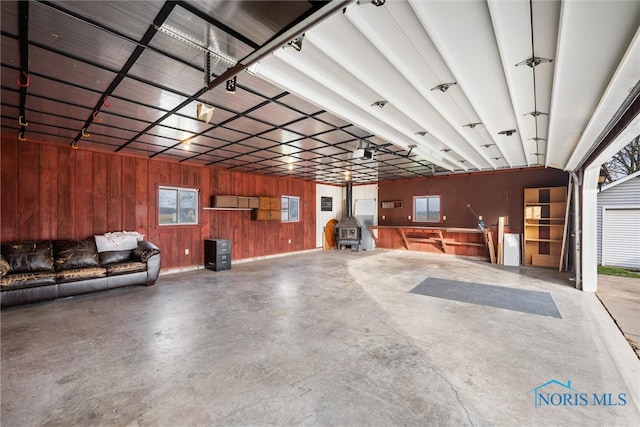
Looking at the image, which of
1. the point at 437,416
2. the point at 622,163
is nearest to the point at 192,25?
the point at 437,416

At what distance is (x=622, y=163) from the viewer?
30.9 ft

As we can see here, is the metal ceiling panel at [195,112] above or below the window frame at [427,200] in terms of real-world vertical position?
above

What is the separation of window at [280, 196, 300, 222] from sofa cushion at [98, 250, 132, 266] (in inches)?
184

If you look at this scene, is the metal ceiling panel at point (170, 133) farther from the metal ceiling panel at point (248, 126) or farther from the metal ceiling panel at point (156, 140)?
the metal ceiling panel at point (248, 126)

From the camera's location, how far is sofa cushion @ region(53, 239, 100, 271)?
15.1 feet

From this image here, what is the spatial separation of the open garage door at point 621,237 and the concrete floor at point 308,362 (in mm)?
4242

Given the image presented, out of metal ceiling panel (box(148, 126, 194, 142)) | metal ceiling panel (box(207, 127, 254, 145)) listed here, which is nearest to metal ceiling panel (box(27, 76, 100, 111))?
metal ceiling panel (box(148, 126, 194, 142))

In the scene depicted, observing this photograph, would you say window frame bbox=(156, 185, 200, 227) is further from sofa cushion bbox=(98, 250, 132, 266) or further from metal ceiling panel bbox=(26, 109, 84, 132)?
metal ceiling panel bbox=(26, 109, 84, 132)

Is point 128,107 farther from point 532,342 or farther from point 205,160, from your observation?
point 532,342

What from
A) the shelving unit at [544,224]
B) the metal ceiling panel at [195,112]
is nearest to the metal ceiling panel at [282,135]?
the metal ceiling panel at [195,112]

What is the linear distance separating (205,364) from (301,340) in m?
0.97

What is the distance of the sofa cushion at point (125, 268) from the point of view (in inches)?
185

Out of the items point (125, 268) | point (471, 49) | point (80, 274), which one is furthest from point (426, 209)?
point (80, 274)

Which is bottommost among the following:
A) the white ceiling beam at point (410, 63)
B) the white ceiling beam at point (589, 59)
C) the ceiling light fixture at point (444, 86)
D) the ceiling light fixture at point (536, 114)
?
the white ceiling beam at point (589, 59)
